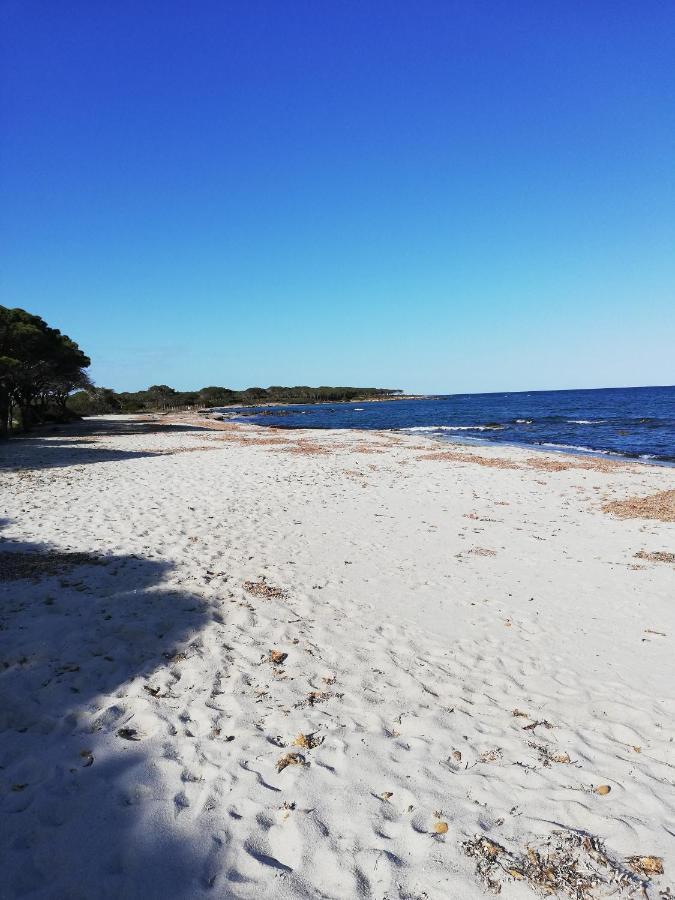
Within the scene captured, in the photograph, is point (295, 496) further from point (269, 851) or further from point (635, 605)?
point (269, 851)

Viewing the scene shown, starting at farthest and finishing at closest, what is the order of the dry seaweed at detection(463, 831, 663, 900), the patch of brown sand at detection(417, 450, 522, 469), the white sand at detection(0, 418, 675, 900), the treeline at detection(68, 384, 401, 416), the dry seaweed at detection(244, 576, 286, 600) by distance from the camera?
the treeline at detection(68, 384, 401, 416) → the patch of brown sand at detection(417, 450, 522, 469) → the dry seaweed at detection(244, 576, 286, 600) → the white sand at detection(0, 418, 675, 900) → the dry seaweed at detection(463, 831, 663, 900)

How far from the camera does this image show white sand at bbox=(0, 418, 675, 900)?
2781 millimetres

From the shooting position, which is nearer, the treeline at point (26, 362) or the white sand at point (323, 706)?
the white sand at point (323, 706)

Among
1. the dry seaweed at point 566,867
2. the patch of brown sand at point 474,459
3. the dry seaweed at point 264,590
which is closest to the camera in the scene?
the dry seaweed at point 566,867

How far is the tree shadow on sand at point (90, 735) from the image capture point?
266 cm

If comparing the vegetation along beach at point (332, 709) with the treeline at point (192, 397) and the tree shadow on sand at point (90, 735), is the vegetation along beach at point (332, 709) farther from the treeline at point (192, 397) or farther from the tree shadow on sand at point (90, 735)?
the treeline at point (192, 397)

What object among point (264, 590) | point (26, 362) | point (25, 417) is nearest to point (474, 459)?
point (264, 590)

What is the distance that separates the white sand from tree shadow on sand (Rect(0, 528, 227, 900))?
0.06ft

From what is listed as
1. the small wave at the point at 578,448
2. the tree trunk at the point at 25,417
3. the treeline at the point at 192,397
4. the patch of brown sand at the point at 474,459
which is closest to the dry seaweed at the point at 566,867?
the patch of brown sand at the point at 474,459

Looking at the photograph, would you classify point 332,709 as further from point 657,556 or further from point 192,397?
point 192,397

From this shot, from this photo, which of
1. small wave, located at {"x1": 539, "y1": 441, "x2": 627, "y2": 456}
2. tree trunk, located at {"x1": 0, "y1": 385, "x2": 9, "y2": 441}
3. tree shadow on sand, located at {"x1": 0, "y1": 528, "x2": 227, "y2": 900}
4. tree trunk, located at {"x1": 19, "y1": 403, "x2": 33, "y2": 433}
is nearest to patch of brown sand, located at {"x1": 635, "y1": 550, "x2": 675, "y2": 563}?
tree shadow on sand, located at {"x1": 0, "y1": 528, "x2": 227, "y2": 900}

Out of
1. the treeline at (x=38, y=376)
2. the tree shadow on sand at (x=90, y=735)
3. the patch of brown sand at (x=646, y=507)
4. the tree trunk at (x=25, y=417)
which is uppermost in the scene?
the treeline at (x=38, y=376)

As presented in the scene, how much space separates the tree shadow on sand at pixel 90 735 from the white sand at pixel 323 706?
18 mm

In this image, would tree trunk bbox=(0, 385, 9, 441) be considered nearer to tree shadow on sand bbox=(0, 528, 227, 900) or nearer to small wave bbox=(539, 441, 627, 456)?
tree shadow on sand bbox=(0, 528, 227, 900)
